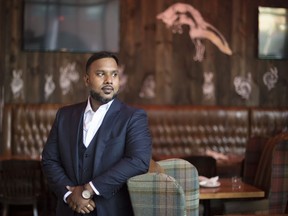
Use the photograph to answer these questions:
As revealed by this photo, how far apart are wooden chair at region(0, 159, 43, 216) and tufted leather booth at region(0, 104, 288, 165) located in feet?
3.37

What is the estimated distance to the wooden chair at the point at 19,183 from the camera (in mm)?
4727

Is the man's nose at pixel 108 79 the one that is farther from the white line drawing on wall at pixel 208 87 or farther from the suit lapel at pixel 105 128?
the white line drawing on wall at pixel 208 87

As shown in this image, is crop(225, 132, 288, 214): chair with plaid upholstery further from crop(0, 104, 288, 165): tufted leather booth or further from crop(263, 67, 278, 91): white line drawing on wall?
crop(263, 67, 278, 91): white line drawing on wall

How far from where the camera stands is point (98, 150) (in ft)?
6.52

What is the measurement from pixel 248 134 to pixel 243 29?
4.70ft

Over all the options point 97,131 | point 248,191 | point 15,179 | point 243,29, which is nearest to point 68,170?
point 97,131

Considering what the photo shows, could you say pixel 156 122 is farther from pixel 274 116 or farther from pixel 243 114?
pixel 274 116

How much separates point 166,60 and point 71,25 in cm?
131

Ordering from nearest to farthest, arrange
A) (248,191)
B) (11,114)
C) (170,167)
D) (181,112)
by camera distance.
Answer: (170,167) < (248,191) < (11,114) < (181,112)

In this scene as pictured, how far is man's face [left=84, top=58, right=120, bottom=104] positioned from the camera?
208 centimetres

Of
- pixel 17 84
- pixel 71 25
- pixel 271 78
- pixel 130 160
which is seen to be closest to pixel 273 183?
pixel 130 160

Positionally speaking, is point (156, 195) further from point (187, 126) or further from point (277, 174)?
point (187, 126)

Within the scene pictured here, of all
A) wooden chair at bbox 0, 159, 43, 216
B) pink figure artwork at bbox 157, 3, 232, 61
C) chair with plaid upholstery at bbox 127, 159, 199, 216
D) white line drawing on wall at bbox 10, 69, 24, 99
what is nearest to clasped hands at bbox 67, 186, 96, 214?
chair with plaid upholstery at bbox 127, 159, 199, 216

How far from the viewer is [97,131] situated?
6.73 feet
